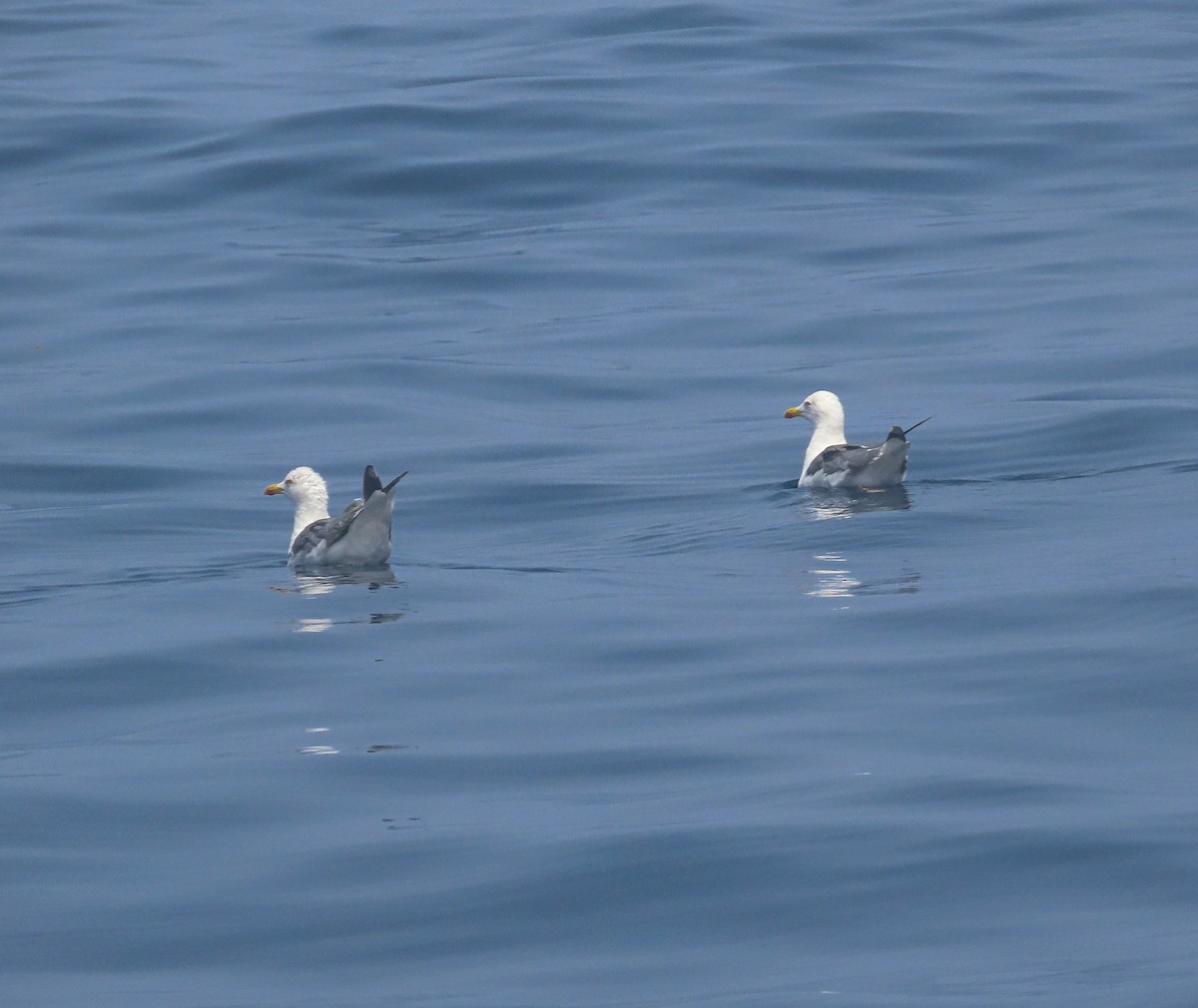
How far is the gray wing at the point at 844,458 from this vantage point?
17562 mm

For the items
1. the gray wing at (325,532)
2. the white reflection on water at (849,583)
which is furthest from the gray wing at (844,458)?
the gray wing at (325,532)

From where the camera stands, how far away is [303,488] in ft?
54.5

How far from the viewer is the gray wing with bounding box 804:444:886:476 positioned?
1756cm

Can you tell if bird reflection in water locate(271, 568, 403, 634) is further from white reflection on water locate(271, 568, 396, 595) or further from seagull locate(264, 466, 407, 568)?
seagull locate(264, 466, 407, 568)

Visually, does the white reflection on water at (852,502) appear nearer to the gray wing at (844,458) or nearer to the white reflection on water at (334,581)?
the gray wing at (844,458)

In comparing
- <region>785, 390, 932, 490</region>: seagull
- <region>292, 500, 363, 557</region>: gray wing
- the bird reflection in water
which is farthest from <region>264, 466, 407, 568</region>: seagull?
<region>785, 390, 932, 490</region>: seagull

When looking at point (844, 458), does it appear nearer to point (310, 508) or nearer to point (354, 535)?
point (310, 508)

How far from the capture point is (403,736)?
11.0m

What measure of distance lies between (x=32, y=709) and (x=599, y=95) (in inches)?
1049

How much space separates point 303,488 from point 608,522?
101 inches

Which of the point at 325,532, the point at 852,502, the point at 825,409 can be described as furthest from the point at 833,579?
the point at 825,409

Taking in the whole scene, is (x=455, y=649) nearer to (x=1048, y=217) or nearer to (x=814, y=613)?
(x=814, y=613)

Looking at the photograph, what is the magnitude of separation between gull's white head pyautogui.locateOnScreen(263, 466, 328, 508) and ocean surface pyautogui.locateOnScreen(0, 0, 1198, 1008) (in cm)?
73

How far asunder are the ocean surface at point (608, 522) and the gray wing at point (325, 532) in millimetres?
369
